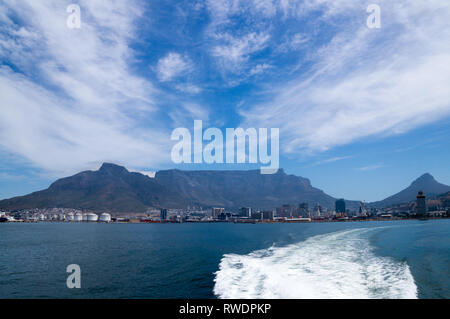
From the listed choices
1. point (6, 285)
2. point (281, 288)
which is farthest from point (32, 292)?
point (281, 288)
